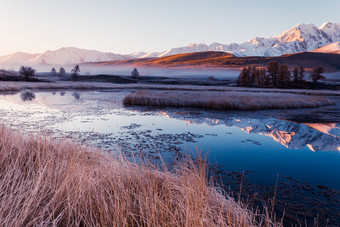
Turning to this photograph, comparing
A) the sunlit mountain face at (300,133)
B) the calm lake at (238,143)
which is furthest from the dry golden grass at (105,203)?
the sunlit mountain face at (300,133)

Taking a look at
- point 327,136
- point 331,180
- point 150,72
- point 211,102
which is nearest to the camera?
point 331,180

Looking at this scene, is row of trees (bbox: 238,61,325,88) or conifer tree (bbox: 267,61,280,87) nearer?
row of trees (bbox: 238,61,325,88)

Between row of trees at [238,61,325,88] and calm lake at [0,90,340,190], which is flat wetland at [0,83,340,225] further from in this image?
row of trees at [238,61,325,88]

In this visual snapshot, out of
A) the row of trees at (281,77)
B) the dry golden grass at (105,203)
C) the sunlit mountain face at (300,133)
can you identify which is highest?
the row of trees at (281,77)

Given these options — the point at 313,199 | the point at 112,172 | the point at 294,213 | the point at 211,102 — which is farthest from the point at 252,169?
the point at 211,102

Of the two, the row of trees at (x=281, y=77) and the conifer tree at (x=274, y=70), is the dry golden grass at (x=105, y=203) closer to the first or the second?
the row of trees at (x=281, y=77)

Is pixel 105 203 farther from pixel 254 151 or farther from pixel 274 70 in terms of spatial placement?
pixel 274 70

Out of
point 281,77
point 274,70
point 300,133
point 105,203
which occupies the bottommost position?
point 300,133

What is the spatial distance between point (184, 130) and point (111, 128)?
14.1ft

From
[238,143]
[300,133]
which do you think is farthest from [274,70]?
[238,143]

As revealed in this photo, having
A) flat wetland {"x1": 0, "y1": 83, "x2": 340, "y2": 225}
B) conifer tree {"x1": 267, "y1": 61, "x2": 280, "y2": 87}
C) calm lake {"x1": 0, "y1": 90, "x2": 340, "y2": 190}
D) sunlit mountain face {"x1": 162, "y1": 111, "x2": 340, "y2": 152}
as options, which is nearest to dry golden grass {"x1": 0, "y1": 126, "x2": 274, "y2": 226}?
flat wetland {"x1": 0, "y1": 83, "x2": 340, "y2": 225}

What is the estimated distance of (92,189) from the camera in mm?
3830

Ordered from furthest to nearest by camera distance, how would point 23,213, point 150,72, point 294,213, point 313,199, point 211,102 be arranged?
1. point 150,72
2. point 211,102
3. point 313,199
4. point 294,213
5. point 23,213

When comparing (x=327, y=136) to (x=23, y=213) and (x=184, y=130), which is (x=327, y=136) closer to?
(x=184, y=130)
